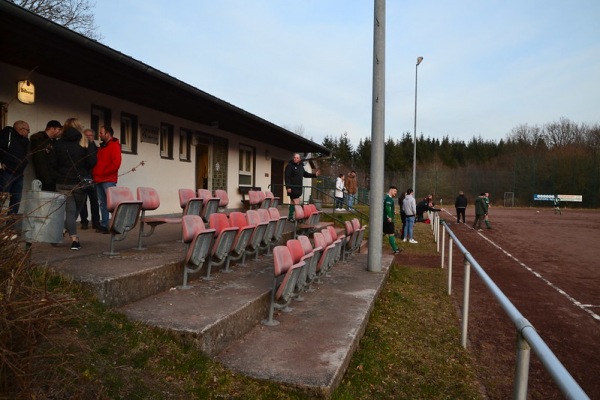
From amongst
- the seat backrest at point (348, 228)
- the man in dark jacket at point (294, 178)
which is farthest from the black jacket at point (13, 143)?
the seat backrest at point (348, 228)

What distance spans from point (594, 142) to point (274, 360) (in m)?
58.6

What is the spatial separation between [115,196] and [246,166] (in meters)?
A: 11.8

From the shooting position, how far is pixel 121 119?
10.3m

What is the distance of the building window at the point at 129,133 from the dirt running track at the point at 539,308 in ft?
25.8

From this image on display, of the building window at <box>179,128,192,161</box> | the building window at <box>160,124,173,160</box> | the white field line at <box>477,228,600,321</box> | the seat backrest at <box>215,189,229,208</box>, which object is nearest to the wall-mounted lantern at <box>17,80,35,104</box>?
the seat backrest at <box>215,189,229,208</box>

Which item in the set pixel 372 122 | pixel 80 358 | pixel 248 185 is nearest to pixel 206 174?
pixel 248 185

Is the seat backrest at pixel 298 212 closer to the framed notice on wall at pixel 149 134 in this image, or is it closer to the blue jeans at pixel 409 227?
the framed notice on wall at pixel 149 134

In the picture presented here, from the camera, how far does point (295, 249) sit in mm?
5293

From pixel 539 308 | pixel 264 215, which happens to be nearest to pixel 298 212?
pixel 264 215

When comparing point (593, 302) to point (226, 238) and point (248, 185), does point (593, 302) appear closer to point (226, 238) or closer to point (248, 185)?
point (226, 238)

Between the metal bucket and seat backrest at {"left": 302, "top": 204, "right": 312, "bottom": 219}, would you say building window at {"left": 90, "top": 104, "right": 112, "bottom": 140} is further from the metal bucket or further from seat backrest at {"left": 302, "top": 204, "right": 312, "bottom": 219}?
the metal bucket

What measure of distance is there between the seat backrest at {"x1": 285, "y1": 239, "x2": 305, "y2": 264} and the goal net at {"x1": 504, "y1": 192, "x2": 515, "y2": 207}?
4854 centimetres

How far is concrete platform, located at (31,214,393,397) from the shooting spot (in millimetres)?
3529

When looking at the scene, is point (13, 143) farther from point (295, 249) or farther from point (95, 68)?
point (295, 249)
